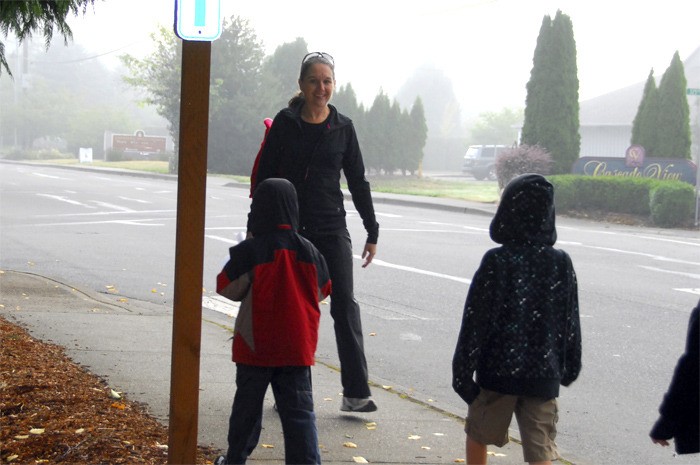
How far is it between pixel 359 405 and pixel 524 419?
191cm

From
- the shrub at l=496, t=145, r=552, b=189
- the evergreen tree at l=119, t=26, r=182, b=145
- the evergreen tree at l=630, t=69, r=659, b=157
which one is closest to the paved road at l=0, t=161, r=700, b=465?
the shrub at l=496, t=145, r=552, b=189

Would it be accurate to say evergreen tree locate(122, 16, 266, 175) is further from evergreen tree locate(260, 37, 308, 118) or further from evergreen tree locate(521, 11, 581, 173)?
evergreen tree locate(521, 11, 581, 173)

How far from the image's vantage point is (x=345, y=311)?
5.57 metres

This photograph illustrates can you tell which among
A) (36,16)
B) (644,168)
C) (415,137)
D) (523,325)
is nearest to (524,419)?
(523,325)

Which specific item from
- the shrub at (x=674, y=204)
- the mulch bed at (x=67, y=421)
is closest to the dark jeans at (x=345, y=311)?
the mulch bed at (x=67, y=421)

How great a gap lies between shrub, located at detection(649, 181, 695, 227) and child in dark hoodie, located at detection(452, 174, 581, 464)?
20.8 m

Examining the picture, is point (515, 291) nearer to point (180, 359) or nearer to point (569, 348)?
point (569, 348)

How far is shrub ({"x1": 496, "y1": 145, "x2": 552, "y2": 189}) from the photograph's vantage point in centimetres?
2838

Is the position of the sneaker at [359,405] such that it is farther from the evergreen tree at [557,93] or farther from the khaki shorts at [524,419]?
the evergreen tree at [557,93]

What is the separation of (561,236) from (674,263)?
4.29m

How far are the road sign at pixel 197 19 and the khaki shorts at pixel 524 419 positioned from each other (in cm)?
171

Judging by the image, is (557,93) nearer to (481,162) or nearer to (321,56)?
(321,56)

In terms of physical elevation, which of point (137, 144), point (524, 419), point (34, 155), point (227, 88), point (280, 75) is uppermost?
point (280, 75)

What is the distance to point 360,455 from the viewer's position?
4922 millimetres
